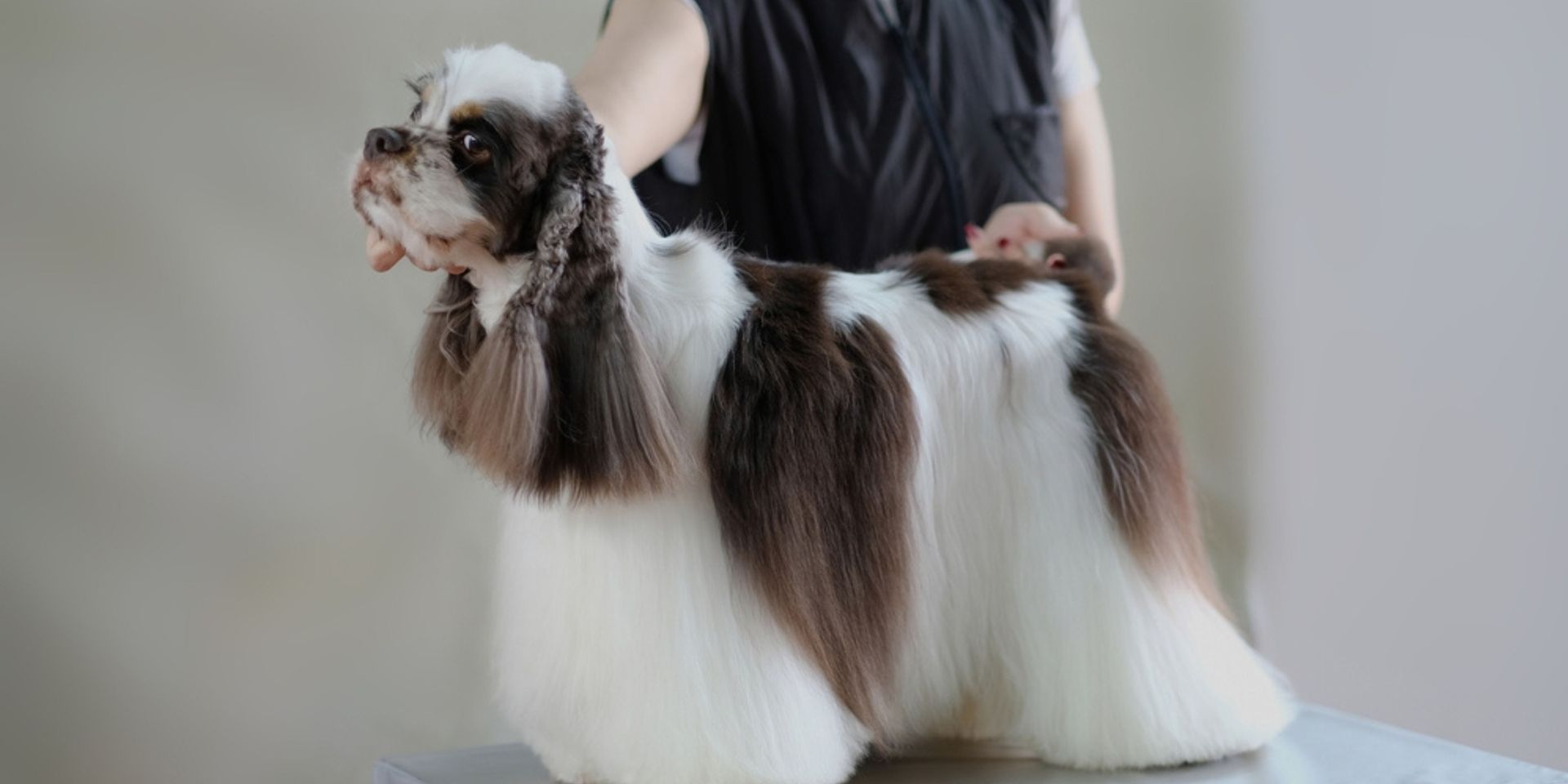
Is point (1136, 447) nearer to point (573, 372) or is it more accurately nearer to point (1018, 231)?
point (1018, 231)

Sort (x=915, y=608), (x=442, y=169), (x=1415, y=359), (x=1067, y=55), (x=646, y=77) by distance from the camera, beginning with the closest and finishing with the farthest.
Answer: (x=442, y=169) → (x=915, y=608) → (x=646, y=77) → (x=1067, y=55) → (x=1415, y=359)

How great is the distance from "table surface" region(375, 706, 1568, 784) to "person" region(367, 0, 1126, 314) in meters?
0.60

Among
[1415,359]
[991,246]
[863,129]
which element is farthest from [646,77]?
[1415,359]

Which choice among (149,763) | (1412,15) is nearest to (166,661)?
(149,763)

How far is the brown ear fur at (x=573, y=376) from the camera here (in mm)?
1241

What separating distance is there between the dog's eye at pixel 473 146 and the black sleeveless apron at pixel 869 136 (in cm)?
74

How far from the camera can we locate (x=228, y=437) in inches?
102

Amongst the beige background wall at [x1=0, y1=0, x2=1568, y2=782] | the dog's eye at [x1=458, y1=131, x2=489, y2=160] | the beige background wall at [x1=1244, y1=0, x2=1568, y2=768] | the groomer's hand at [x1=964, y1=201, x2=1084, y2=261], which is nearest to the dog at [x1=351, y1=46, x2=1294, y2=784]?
the dog's eye at [x1=458, y1=131, x2=489, y2=160]

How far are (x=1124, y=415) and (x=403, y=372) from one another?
1.48m

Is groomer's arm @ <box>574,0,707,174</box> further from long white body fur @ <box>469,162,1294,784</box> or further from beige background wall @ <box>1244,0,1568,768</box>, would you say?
beige background wall @ <box>1244,0,1568,768</box>

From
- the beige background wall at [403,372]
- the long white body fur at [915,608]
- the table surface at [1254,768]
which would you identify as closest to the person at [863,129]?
the long white body fur at [915,608]

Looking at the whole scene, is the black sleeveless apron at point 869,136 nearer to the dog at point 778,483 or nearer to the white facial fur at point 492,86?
the dog at point 778,483

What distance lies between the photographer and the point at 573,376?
128cm

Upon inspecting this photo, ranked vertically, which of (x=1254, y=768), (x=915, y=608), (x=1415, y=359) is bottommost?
(x=1254, y=768)
